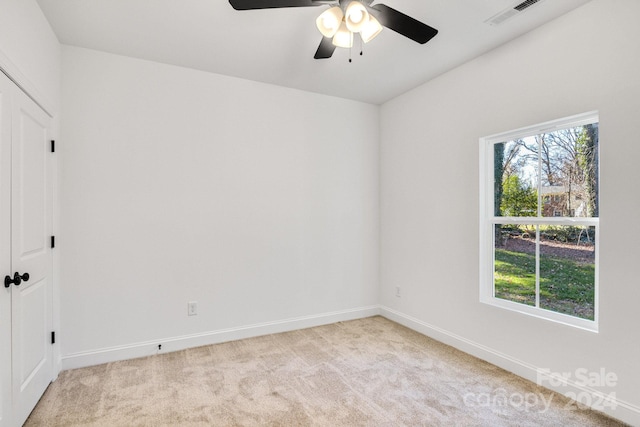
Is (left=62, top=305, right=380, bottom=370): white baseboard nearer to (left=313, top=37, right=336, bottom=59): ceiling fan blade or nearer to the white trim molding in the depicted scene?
the white trim molding

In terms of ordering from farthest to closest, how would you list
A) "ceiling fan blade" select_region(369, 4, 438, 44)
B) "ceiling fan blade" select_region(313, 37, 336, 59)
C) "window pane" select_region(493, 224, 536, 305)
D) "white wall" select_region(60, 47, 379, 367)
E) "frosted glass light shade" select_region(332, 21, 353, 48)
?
1. "white wall" select_region(60, 47, 379, 367)
2. "window pane" select_region(493, 224, 536, 305)
3. "ceiling fan blade" select_region(313, 37, 336, 59)
4. "frosted glass light shade" select_region(332, 21, 353, 48)
5. "ceiling fan blade" select_region(369, 4, 438, 44)

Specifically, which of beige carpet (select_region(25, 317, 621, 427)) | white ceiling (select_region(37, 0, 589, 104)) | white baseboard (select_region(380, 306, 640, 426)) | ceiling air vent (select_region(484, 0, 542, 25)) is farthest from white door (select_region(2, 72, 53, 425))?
Result: white baseboard (select_region(380, 306, 640, 426))

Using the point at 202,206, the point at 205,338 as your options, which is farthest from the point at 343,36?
the point at 205,338

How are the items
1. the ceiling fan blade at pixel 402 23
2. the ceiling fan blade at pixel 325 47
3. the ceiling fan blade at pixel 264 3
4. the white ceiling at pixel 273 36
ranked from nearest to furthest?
1. the ceiling fan blade at pixel 264 3
2. the ceiling fan blade at pixel 402 23
3. the ceiling fan blade at pixel 325 47
4. the white ceiling at pixel 273 36

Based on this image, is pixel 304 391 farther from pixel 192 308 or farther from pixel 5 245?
pixel 5 245

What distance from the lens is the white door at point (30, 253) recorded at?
75.9 inches

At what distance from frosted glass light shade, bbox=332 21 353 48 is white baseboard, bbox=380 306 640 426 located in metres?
2.71

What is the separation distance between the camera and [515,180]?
2826 mm

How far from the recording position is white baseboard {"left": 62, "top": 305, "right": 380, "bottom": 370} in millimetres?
2779

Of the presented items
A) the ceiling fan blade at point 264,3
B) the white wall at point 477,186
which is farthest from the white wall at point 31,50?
the white wall at point 477,186

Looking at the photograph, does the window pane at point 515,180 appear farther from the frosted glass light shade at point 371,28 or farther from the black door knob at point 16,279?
the black door knob at point 16,279

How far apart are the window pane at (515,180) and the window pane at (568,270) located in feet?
0.83

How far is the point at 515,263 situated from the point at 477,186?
0.74 m

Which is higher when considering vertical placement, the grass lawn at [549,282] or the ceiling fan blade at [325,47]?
the ceiling fan blade at [325,47]
